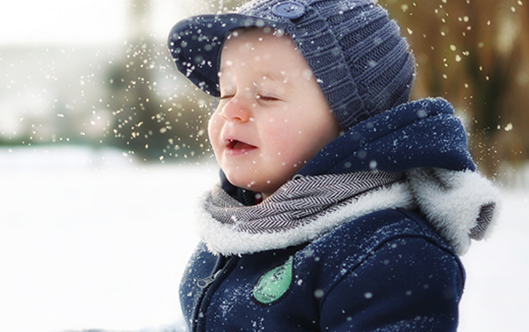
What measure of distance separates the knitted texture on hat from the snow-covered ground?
419 millimetres

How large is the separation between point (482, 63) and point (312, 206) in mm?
4337

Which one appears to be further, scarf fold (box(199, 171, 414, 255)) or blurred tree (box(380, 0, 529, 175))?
blurred tree (box(380, 0, 529, 175))

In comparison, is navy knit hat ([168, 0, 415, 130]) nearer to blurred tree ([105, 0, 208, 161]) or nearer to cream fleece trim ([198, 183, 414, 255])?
cream fleece trim ([198, 183, 414, 255])

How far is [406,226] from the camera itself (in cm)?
76

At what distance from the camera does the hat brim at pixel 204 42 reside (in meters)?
0.90

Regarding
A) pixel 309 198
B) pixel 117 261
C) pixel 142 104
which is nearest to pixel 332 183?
pixel 309 198

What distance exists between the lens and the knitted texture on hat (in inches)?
34.5

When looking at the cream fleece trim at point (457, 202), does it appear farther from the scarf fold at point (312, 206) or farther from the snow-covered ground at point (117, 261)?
the snow-covered ground at point (117, 261)

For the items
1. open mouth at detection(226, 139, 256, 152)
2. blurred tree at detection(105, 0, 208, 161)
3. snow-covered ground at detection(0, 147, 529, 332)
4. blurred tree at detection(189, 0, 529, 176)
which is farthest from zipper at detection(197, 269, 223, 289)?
blurred tree at detection(189, 0, 529, 176)

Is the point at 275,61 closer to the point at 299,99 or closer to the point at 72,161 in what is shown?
the point at 299,99

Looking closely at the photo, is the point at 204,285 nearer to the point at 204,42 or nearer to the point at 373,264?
the point at 373,264

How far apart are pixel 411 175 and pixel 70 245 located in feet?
8.45

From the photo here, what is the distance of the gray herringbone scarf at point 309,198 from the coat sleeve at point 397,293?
13cm

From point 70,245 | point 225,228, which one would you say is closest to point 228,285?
point 225,228
